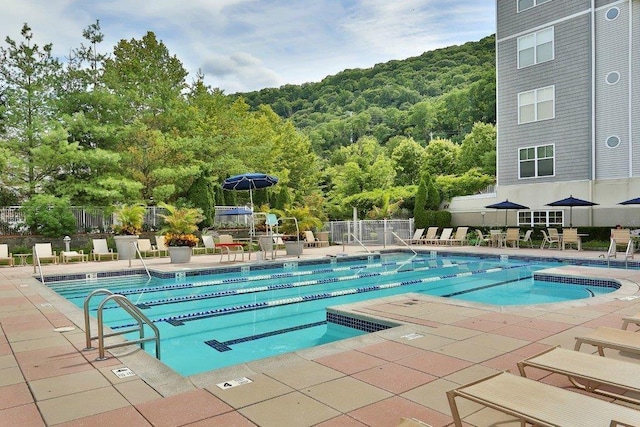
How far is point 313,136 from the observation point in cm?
4916

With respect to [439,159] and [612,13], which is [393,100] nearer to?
[439,159]

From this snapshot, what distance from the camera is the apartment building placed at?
16.9m

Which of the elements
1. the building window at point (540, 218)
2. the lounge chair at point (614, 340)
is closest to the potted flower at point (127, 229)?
the lounge chair at point (614, 340)

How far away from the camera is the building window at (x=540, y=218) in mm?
19031

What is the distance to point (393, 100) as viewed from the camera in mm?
50312

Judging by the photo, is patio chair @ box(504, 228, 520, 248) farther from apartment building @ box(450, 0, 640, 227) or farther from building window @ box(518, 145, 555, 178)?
building window @ box(518, 145, 555, 178)

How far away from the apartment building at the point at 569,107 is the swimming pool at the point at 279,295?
18.2 ft

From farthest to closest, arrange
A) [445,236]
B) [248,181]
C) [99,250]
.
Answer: [445,236]
[99,250]
[248,181]

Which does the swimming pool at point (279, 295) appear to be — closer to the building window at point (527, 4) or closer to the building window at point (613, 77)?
the building window at point (613, 77)

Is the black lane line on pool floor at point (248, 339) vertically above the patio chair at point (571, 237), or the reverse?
the patio chair at point (571, 237)

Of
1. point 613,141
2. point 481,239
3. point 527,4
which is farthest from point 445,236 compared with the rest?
point 527,4

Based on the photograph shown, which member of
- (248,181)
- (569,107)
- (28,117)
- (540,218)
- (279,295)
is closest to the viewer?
(279,295)

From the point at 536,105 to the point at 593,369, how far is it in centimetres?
1897

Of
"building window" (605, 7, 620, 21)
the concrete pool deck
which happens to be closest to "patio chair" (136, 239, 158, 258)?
the concrete pool deck
